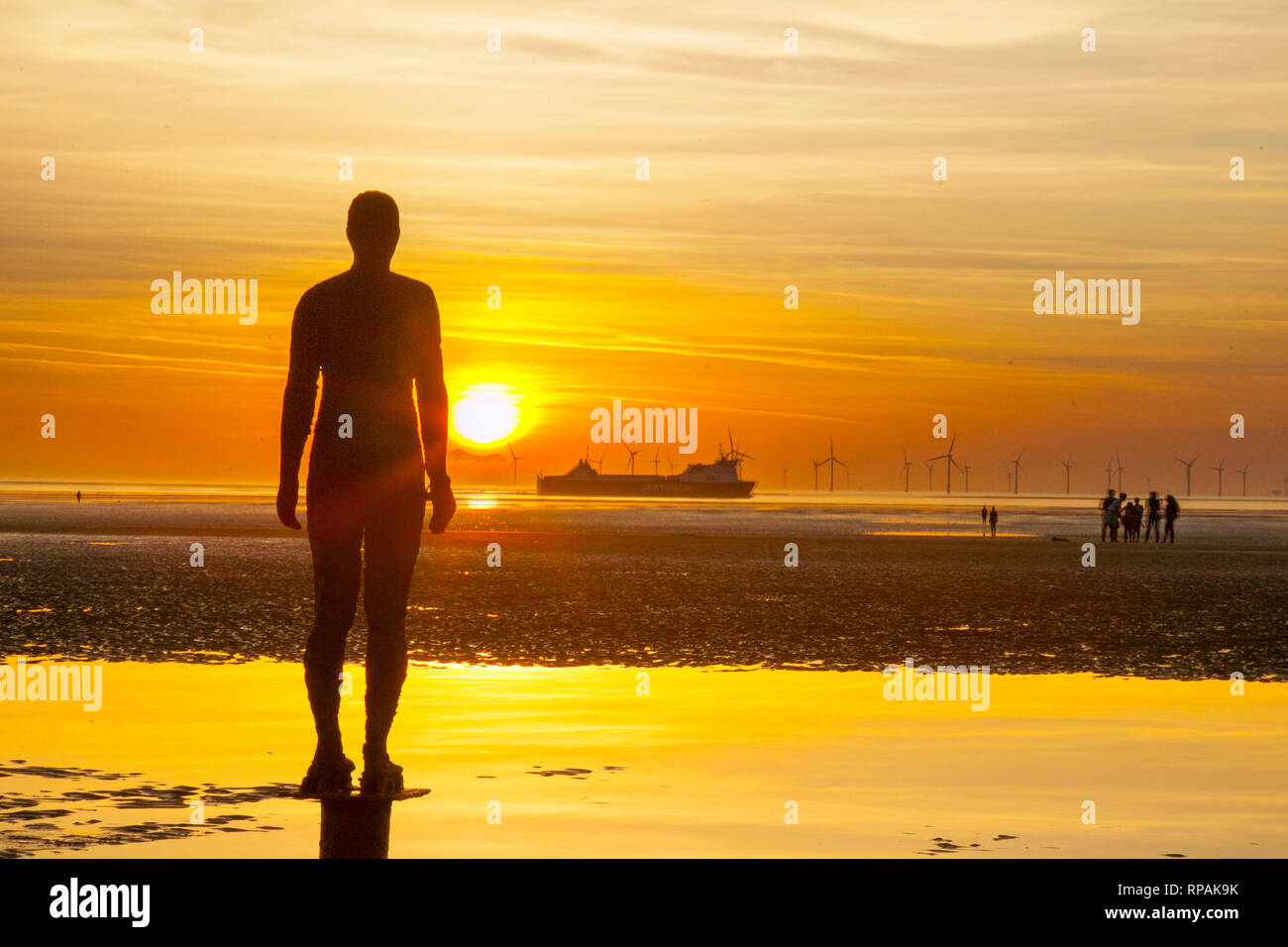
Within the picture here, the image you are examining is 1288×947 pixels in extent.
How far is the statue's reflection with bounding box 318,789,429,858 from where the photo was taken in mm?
6414

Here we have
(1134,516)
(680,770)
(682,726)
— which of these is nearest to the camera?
(680,770)

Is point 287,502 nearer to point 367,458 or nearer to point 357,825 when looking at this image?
point 367,458

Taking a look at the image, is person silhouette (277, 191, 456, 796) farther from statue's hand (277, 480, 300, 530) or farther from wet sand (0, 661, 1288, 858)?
wet sand (0, 661, 1288, 858)

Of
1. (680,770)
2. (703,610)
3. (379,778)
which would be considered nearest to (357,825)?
(379,778)

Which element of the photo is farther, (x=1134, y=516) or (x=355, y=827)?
(x=1134, y=516)

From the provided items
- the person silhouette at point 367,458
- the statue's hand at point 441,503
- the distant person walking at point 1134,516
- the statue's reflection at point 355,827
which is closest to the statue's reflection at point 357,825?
the statue's reflection at point 355,827

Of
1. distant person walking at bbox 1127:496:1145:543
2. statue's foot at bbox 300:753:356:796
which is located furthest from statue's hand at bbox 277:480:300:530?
distant person walking at bbox 1127:496:1145:543

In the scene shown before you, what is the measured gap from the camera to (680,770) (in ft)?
28.8

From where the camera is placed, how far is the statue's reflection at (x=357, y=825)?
641 centimetres

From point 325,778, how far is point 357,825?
32.7 inches

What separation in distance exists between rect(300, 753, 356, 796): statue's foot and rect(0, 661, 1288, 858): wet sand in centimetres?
14

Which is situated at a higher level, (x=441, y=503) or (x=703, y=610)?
(x=441, y=503)
